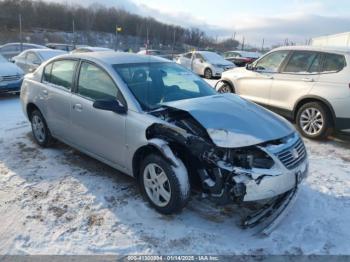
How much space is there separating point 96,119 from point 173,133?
1.24 metres

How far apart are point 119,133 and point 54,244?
1.43 meters

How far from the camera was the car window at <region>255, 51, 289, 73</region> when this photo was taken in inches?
300

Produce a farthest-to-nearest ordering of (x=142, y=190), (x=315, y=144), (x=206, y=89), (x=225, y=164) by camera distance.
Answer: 1. (x=315, y=144)
2. (x=206, y=89)
3. (x=142, y=190)
4. (x=225, y=164)

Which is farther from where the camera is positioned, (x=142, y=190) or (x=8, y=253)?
(x=142, y=190)

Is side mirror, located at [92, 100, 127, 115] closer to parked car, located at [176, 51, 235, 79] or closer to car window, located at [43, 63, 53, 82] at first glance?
car window, located at [43, 63, 53, 82]

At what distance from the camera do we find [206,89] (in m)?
4.98

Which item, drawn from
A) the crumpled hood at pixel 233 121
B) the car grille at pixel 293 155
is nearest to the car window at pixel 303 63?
the crumpled hood at pixel 233 121

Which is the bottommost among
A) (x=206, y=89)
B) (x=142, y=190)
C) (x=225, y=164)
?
(x=142, y=190)

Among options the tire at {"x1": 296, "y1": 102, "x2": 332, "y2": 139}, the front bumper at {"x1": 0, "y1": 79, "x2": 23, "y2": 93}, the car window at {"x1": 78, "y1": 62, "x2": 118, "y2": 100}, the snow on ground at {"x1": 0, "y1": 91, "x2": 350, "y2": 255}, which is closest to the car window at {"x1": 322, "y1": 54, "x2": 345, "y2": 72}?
the tire at {"x1": 296, "y1": 102, "x2": 332, "y2": 139}

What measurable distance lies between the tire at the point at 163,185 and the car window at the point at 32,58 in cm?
1069

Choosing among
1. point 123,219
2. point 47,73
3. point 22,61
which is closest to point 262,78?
point 47,73

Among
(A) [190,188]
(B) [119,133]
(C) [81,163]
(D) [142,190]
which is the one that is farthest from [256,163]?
(C) [81,163]

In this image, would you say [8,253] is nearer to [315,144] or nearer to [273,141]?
[273,141]

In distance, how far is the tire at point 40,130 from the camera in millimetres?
5711
